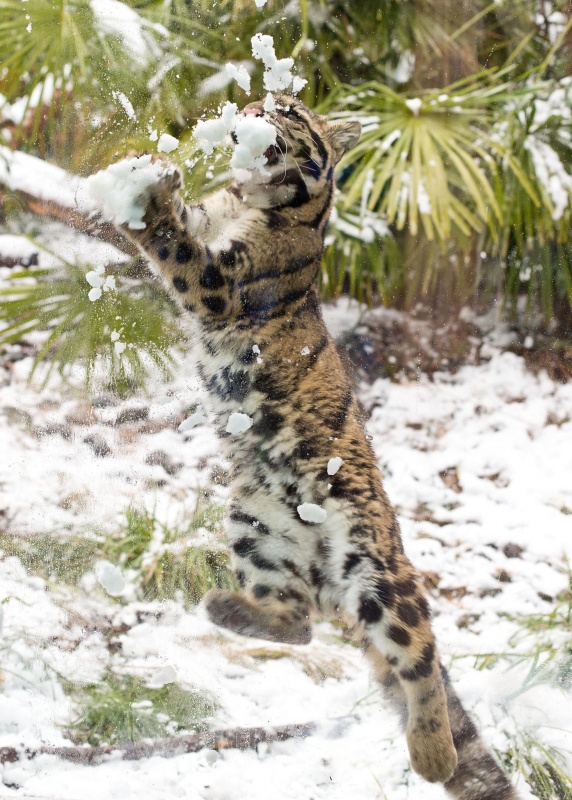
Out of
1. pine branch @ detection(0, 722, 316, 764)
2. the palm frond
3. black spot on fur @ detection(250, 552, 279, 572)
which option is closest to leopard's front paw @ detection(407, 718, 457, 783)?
pine branch @ detection(0, 722, 316, 764)

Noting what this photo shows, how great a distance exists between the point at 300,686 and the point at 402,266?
463mm

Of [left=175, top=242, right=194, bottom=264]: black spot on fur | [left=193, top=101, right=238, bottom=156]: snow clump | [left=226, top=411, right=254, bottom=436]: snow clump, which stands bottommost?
[left=226, top=411, right=254, bottom=436]: snow clump

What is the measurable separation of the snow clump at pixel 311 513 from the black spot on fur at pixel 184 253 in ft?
0.87

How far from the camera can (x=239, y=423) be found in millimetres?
726

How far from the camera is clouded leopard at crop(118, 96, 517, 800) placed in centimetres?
72

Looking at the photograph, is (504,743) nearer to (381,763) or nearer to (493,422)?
A: (381,763)

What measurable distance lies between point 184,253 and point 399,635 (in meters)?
0.43

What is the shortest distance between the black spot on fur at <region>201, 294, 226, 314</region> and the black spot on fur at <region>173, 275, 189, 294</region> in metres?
0.02

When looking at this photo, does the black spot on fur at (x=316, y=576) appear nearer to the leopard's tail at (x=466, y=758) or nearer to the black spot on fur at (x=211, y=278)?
the leopard's tail at (x=466, y=758)

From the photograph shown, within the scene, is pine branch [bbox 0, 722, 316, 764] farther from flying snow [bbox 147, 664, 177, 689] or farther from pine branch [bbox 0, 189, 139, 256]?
pine branch [bbox 0, 189, 139, 256]

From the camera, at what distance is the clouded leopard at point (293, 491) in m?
0.72

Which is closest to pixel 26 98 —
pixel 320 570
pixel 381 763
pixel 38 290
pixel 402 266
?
pixel 38 290

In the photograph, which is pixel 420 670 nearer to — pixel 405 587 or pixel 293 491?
pixel 405 587

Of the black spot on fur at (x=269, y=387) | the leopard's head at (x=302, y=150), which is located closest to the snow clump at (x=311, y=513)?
the black spot on fur at (x=269, y=387)
